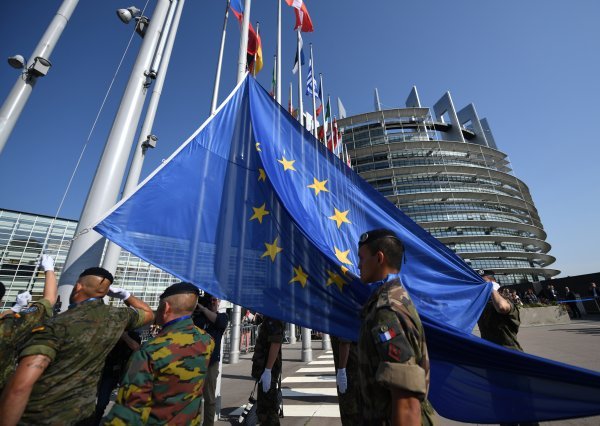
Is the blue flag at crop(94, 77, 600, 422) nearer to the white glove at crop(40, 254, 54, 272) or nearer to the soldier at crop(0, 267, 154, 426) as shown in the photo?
the soldier at crop(0, 267, 154, 426)

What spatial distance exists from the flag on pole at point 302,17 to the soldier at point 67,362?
30.1 feet

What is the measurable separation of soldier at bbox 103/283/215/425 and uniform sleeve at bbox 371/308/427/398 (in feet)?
3.76

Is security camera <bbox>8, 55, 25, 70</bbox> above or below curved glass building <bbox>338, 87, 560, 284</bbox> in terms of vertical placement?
below

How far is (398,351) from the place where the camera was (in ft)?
4.38

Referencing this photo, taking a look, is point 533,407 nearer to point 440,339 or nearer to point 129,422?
point 440,339

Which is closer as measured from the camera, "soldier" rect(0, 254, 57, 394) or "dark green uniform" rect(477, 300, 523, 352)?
"soldier" rect(0, 254, 57, 394)

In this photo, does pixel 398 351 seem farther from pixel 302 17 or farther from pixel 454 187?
pixel 454 187

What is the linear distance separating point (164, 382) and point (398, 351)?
4.40ft

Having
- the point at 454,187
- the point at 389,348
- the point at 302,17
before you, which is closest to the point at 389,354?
the point at 389,348

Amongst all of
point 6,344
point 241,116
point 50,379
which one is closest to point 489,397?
point 50,379

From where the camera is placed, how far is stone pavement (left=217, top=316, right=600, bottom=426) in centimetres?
423

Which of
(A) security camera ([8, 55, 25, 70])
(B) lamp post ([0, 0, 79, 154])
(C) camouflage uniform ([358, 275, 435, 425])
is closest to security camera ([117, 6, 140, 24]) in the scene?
(B) lamp post ([0, 0, 79, 154])

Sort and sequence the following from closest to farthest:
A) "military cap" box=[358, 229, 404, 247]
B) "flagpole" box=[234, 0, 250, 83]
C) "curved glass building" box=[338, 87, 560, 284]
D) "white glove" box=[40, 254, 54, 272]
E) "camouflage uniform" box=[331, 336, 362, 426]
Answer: "military cap" box=[358, 229, 404, 247], "white glove" box=[40, 254, 54, 272], "camouflage uniform" box=[331, 336, 362, 426], "flagpole" box=[234, 0, 250, 83], "curved glass building" box=[338, 87, 560, 284]

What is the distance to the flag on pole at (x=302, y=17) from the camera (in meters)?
8.43
